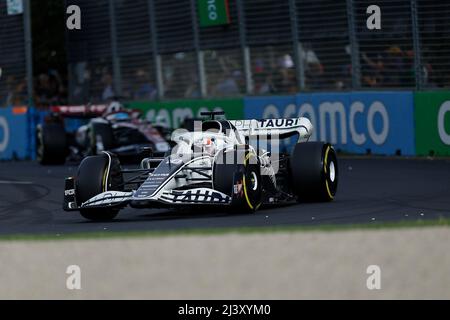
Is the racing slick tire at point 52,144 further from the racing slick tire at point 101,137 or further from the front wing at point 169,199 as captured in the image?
the front wing at point 169,199

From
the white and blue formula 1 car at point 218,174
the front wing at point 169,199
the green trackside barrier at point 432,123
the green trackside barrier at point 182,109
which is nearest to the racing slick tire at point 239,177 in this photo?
the white and blue formula 1 car at point 218,174

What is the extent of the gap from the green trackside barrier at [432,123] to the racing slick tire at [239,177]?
6.95 m

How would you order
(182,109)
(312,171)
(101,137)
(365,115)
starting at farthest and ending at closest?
(182,109), (101,137), (365,115), (312,171)

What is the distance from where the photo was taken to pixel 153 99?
2606 centimetres

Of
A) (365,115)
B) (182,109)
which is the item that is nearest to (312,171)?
(365,115)

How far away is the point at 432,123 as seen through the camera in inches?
763

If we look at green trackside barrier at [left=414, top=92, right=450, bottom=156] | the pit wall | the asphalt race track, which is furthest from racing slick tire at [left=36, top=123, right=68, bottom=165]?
green trackside barrier at [left=414, top=92, right=450, bottom=156]

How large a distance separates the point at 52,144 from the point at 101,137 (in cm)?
160

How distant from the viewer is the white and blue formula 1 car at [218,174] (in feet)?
40.7

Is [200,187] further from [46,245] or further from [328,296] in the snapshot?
[328,296]

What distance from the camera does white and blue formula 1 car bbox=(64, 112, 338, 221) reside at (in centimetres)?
1241

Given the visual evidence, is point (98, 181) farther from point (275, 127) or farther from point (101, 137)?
point (101, 137)

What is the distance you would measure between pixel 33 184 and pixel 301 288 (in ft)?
38.8
